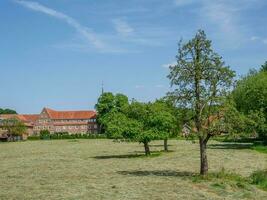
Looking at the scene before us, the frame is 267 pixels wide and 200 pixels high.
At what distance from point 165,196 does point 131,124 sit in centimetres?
3419

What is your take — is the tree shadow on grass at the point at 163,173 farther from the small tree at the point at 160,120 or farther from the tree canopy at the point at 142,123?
the small tree at the point at 160,120

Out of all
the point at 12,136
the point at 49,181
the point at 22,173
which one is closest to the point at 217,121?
the point at 49,181

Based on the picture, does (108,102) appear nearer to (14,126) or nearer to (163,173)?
(14,126)

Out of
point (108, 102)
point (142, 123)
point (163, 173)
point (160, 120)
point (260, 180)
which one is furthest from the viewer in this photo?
point (108, 102)

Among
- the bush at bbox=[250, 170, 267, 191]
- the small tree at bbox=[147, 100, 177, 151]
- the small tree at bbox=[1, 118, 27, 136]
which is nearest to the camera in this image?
the bush at bbox=[250, 170, 267, 191]

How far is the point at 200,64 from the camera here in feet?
118

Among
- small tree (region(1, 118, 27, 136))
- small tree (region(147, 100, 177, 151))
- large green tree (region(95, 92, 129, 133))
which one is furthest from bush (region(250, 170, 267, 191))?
large green tree (region(95, 92, 129, 133))

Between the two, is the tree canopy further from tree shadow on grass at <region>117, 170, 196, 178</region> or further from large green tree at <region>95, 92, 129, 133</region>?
large green tree at <region>95, 92, 129, 133</region>

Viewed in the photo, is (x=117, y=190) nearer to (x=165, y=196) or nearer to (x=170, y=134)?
(x=165, y=196)

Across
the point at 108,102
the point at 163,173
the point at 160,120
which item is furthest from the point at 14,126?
the point at 163,173

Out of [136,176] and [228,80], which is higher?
[228,80]

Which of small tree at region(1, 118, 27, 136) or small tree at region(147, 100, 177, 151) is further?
small tree at region(1, 118, 27, 136)

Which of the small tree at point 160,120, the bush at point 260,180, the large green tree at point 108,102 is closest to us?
the bush at point 260,180

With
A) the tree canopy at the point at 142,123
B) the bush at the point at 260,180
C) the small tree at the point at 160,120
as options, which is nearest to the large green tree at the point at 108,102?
the tree canopy at the point at 142,123
